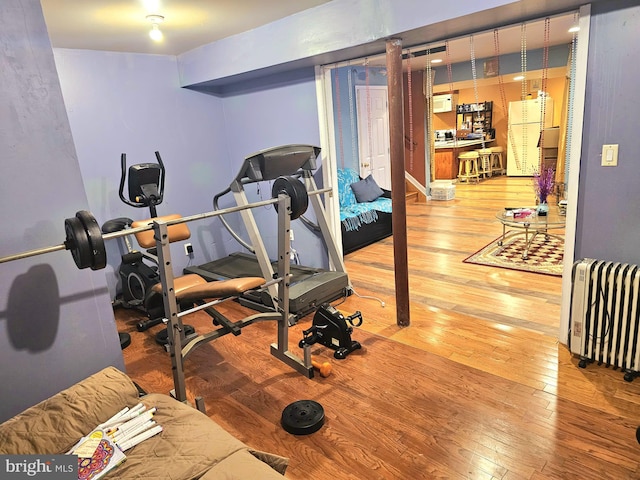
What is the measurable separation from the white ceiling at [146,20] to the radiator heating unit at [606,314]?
7.92 feet

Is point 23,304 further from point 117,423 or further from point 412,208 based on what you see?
point 412,208

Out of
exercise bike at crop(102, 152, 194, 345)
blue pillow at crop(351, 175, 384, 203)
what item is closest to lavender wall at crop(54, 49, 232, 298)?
exercise bike at crop(102, 152, 194, 345)

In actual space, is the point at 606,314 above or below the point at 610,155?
below

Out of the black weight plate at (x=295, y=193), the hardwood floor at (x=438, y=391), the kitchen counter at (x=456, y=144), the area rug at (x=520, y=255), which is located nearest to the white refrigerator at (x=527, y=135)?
the kitchen counter at (x=456, y=144)

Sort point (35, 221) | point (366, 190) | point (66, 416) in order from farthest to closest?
point (366, 190) < point (35, 221) < point (66, 416)

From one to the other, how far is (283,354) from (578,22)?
2528mm

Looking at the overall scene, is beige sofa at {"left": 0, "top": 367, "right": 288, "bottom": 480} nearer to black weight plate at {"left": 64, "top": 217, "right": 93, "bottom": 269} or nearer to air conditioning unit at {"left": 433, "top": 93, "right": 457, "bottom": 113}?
black weight plate at {"left": 64, "top": 217, "right": 93, "bottom": 269}

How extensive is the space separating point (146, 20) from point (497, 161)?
858cm

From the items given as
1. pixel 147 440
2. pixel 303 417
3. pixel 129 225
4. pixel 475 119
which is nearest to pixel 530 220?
pixel 303 417

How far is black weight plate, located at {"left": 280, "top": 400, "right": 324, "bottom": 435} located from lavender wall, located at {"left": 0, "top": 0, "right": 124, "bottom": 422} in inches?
42.1

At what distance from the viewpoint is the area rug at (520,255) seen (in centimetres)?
397

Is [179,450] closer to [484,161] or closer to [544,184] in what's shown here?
[544,184]

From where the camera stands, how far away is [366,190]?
564cm

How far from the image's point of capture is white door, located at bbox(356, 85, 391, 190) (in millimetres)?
5805
